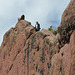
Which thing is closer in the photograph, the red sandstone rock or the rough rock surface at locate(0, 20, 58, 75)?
the red sandstone rock

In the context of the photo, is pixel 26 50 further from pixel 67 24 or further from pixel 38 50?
pixel 67 24

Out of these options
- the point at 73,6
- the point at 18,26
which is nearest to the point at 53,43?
the point at 73,6

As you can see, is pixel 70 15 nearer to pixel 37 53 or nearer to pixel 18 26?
pixel 37 53

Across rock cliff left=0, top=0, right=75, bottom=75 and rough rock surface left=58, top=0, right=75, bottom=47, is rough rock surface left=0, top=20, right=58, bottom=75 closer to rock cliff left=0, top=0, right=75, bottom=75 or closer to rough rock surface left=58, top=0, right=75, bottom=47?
rock cliff left=0, top=0, right=75, bottom=75

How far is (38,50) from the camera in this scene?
13.4 metres

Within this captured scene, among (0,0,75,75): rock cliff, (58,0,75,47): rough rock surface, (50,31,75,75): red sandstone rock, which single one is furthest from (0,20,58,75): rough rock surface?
(58,0,75,47): rough rock surface

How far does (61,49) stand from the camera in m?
10.3

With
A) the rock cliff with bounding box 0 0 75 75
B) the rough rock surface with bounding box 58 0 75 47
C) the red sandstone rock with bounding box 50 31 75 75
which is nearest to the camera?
the red sandstone rock with bounding box 50 31 75 75

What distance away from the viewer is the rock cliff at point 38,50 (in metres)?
9.18

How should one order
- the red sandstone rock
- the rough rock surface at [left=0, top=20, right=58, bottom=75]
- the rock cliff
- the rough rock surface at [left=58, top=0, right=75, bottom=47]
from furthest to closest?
the rough rock surface at [left=0, top=20, right=58, bottom=75]
the rock cliff
the rough rock surface at [left=58, top=0, right=75, bottom=47]
the red sandstone rock

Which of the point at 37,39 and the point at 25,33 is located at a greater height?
the point at 25,33

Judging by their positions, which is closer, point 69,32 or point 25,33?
point 69,32

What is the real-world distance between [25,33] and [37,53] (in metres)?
2.97

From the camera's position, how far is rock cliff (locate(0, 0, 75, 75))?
918cm
